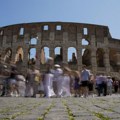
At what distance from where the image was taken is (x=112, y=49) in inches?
1385

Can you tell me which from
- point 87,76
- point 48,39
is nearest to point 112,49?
point 48,39

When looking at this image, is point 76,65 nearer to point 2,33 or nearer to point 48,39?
point 48,39

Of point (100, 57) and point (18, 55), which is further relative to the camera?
point (100, 57)

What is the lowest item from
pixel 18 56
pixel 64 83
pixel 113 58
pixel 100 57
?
pixel 64 83

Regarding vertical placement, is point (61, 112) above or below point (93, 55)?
below

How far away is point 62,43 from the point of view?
33250 millimetres

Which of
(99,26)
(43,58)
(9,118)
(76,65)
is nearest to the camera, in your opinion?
(9,118)

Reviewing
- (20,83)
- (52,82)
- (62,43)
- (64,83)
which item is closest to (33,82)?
(20,83)

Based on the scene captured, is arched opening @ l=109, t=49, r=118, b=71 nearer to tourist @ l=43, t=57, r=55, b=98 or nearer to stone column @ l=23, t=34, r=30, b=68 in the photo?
stone column @ l=23, t=34, r=30, b=68

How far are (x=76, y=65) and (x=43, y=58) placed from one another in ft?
24.7

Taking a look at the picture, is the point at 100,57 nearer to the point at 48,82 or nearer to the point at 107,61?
the point at 107,61

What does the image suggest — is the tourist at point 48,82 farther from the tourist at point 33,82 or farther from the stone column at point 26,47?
the stone column at point 26,47

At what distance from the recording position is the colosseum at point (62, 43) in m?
33.0

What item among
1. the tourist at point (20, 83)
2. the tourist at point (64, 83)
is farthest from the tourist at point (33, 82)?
the tourist at point (64, 83)
